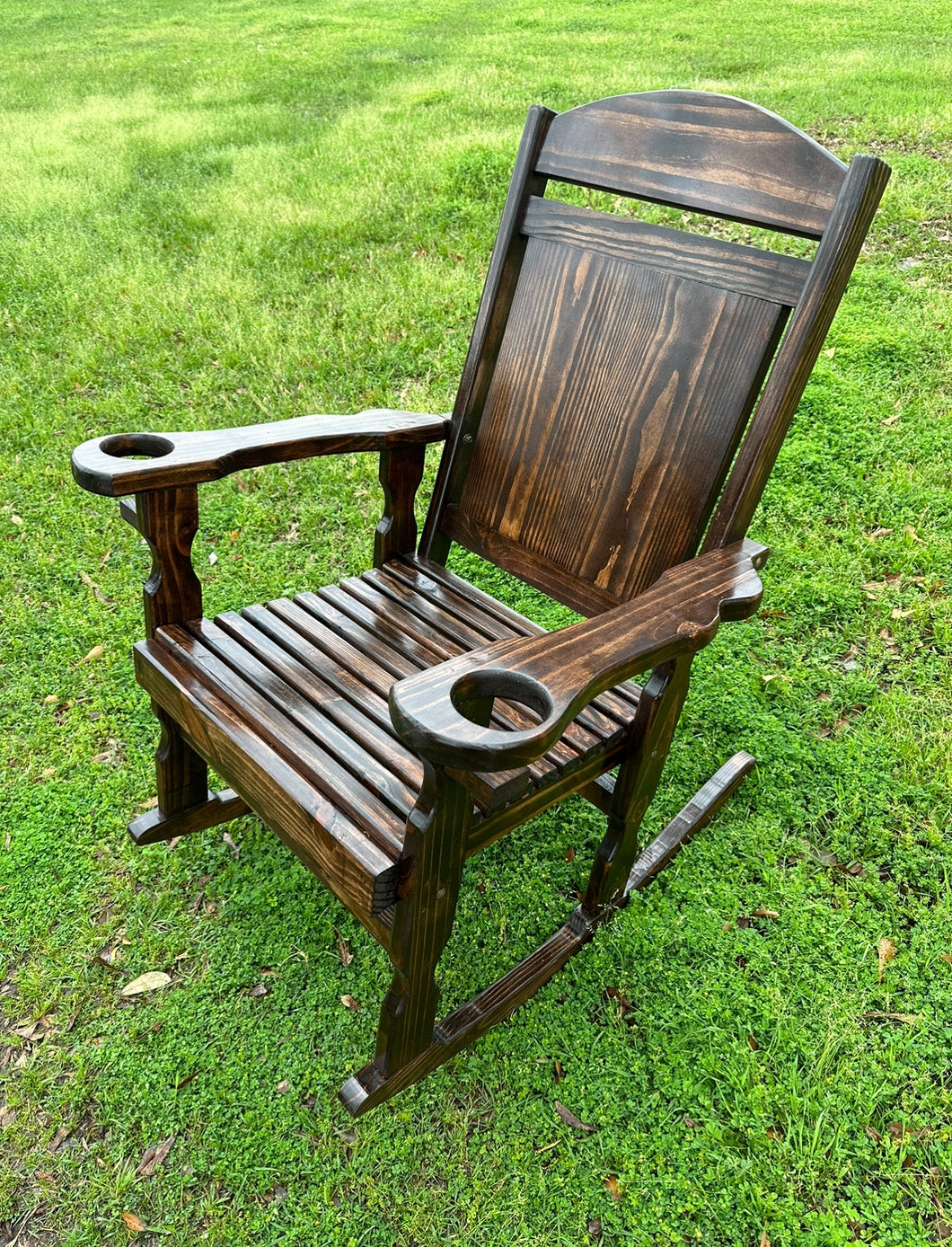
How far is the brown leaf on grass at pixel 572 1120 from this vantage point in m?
1.76

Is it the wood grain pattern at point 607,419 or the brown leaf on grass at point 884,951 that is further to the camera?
the brown leaf on grass at point 884,951

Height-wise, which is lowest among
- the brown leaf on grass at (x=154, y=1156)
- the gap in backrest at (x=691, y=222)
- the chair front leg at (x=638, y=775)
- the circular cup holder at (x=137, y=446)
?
the brown leaf on grass at (x=154, y=1156)

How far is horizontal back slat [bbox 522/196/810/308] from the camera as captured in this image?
1.64m

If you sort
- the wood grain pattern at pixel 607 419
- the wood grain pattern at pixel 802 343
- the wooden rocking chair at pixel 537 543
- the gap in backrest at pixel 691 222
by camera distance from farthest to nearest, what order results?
the gap in backrest at pixel 691 222
the wood grain pattern at pixel 607 419
the wood grain pattern at pixel 802 343
the wooden rocking chair at pixel 537 543

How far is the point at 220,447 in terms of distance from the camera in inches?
68.7

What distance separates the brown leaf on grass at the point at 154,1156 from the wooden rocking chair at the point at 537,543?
1.41 ft

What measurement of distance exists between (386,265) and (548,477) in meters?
3.31

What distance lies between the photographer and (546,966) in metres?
1.92

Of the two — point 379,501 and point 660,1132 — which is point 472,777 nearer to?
point 660,1132

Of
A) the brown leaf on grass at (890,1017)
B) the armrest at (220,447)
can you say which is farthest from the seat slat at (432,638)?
the brown leaf on grass at (890,1017)

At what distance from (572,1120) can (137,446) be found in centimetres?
157

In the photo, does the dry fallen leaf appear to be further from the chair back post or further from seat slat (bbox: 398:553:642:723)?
the chair back post

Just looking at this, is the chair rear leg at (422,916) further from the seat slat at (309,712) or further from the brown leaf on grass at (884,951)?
the brown leaf on grass at (884,951)

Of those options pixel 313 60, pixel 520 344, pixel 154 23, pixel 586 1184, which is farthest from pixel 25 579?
pixel 154 23
